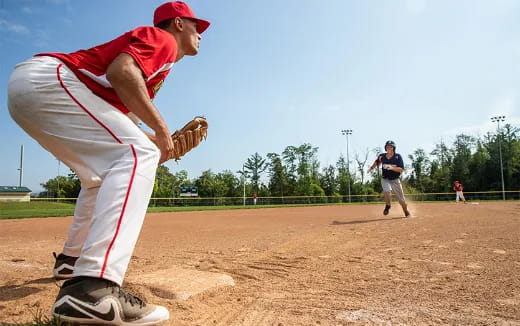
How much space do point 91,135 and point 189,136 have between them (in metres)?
0.81

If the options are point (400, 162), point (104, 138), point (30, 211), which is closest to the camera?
point (104, 138)

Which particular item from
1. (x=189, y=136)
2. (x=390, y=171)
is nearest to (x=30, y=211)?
(x=390, y=171)

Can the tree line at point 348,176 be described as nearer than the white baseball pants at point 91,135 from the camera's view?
No

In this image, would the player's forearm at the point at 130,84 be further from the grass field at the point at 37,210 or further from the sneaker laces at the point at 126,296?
the grass field at the point at 37,210

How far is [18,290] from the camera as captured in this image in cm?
214

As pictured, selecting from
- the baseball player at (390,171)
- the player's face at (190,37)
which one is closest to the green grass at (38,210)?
the baseball player at (390,171)

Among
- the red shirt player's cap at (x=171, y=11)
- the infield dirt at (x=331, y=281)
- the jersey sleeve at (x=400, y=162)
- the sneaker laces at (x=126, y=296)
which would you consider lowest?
the infield dirt at (x=331, y=281)

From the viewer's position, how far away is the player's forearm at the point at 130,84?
4.80 feet

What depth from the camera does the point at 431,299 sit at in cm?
189

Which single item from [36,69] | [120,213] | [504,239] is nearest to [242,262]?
[120,213]

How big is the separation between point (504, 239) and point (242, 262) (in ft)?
10.0

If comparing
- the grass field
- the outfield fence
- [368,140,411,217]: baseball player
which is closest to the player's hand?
[368,140,411,217]: baseball player

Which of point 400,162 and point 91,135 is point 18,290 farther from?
point 400,162

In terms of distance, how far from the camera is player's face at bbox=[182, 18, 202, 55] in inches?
76.4
